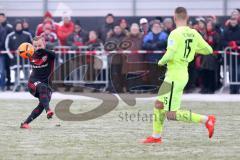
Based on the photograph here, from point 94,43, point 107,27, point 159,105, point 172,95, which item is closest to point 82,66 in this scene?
point 94,43

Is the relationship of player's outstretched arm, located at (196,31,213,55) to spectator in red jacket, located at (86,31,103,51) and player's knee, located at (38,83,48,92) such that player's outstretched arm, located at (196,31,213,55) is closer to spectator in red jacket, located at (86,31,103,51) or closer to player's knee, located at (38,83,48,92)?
player's knee, located at (38,83,48,92)

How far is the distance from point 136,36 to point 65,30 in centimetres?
213

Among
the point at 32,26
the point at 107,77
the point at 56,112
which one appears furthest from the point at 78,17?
the point at 56,112

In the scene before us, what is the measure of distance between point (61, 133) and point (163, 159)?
3.23 m

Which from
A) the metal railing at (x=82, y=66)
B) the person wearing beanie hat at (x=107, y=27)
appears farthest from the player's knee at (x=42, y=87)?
the person wearing beanie hat at (x=107, y=27)

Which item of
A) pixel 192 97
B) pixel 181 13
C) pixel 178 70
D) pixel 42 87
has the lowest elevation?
pixel 192 97

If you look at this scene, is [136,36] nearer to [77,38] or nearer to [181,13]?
[77,38]

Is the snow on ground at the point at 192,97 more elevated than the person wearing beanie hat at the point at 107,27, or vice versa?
the person wearing beanie hat at the point at 107,27

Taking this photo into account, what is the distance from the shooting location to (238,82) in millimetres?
20797

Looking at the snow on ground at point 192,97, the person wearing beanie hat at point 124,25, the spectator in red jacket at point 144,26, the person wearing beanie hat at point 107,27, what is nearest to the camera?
the snow on ground at point 192,97

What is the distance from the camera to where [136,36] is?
21.1m

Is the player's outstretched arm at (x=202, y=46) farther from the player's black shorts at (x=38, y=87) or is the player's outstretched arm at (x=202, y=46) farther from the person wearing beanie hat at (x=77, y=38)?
the person wearing beanie hat at (x=77, y=38)

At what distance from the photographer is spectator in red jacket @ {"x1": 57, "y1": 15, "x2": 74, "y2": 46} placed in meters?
22.1

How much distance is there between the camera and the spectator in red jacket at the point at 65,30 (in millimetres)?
22078
